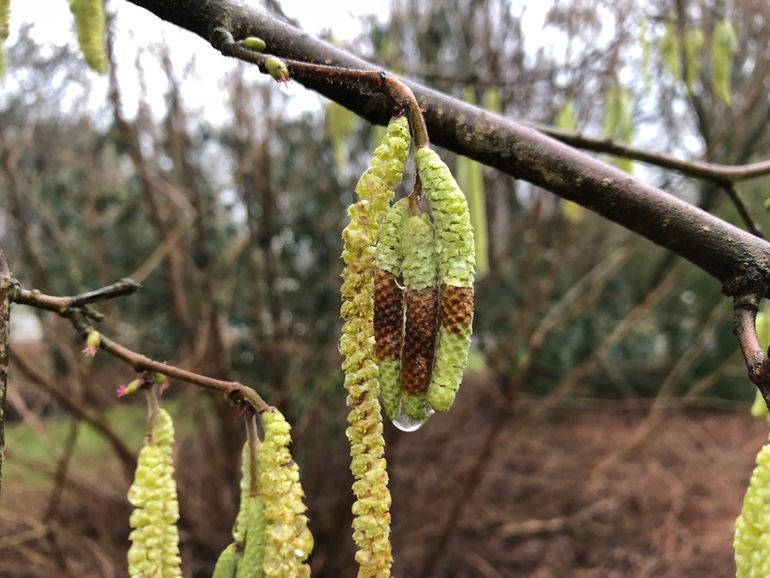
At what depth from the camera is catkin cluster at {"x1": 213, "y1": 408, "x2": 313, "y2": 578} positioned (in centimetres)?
54

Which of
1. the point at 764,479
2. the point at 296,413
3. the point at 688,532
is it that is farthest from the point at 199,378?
the point at 688,532

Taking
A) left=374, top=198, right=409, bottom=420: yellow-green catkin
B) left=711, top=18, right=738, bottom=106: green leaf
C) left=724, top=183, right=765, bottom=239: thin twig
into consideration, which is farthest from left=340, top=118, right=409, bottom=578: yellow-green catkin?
left=711, top=18, right=738, bottom=106: green leaf

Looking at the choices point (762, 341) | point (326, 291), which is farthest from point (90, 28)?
point (326, 291)

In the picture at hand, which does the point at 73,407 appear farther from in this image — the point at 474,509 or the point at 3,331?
the point at 474,509

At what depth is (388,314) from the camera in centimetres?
51

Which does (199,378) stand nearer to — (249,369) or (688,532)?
(249,369)

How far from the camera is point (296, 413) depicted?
310 cm

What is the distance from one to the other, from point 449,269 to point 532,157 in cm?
Answer: 18

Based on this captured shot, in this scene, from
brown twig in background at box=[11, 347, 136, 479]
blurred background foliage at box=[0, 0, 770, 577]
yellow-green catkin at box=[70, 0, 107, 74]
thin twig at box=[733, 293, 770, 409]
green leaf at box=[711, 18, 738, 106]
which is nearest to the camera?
thin twig at box=[733, 293, 770, 409]

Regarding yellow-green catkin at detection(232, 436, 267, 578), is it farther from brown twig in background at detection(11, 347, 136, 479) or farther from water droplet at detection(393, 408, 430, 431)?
brown twig in background at detection(11, 347, 136, 479)

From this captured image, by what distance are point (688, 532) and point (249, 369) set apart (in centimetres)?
245

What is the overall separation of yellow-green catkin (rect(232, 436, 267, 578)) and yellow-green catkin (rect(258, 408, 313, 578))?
0.01 meters

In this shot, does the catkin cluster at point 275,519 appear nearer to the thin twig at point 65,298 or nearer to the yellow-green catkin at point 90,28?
the thin twig at point 65,298

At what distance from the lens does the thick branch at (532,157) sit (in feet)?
1.96
